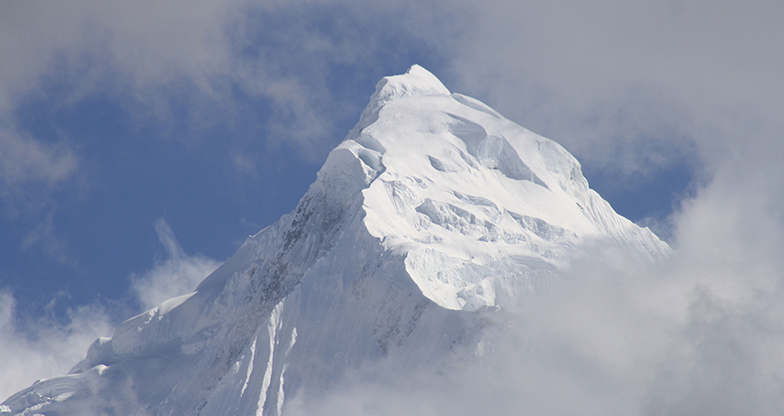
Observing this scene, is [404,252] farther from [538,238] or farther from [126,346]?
[126,346]

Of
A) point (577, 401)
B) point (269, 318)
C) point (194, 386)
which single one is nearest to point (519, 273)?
point (577, 401)

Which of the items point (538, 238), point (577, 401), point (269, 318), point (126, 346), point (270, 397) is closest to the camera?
point (577, 401)

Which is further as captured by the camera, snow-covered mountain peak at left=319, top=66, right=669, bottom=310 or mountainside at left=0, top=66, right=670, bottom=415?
snow-covered mountain peak at left=319, top=66, right=669, bottom=310

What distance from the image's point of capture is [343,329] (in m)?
102

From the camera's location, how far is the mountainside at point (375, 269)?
326ft

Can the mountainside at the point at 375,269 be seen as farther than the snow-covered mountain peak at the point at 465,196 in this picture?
No

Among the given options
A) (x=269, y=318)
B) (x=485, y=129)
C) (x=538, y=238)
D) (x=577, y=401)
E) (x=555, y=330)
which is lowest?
(x=577, y=401)

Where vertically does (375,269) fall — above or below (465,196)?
below

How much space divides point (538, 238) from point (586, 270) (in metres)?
8.69

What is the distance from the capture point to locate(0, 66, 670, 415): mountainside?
99250 mm

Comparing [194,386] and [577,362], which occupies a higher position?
[194,386]

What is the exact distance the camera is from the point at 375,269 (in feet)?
339

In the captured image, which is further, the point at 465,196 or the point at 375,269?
the point at 465,196

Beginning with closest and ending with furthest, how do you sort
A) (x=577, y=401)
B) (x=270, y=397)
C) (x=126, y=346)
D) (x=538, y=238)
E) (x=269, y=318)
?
1. (x=577, y=401)
2. (x=270, y=397)
3. (x=269, y=318)
4. (x=538, y=238)
5. (x=126, y=346)
